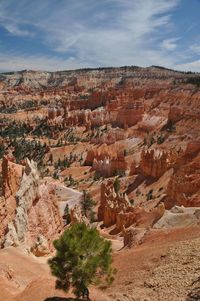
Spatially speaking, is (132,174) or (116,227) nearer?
(116,227)

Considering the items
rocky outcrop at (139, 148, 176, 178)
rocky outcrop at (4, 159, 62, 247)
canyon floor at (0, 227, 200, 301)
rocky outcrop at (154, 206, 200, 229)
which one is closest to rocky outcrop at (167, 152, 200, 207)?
rocky outcrop at (139, 148, 176, 178)

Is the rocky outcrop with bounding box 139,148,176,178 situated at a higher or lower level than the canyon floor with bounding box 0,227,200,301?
lower

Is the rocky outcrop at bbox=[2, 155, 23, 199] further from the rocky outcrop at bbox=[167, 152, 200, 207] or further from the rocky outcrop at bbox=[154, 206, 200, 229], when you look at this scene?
the rocky outcrop at bbox=[167, 152, 200, 207]

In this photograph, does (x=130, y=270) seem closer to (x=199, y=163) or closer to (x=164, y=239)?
(x=164, y=239)

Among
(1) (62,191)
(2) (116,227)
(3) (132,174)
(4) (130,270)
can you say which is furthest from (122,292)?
(3) (132,174)

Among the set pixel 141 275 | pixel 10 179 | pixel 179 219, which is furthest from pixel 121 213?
pixel 141 275

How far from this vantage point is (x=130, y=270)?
2117cm

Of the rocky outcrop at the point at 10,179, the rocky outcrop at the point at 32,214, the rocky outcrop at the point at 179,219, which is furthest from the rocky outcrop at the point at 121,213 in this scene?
the rocky outcrop at the point at 10,179

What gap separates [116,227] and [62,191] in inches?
953

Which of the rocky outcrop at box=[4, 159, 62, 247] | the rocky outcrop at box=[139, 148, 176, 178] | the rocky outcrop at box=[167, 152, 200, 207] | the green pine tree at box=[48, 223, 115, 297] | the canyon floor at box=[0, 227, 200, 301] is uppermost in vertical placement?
the green pine tree at box=[48, 223, 115, 297]

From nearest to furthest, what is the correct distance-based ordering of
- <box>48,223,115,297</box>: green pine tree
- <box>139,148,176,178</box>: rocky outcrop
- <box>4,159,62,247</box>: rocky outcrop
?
<box>48,223,115,297</box>: green pine tree < <box>4,159,62,247</box>: rocky outcrop < <box>139,148,176,178</box>: rocky outcrop

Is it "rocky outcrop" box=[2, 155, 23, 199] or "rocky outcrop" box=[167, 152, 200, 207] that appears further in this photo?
"rocky outcrop" box=[167, 152, 200, 207]

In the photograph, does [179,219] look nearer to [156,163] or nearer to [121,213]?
[121,213]

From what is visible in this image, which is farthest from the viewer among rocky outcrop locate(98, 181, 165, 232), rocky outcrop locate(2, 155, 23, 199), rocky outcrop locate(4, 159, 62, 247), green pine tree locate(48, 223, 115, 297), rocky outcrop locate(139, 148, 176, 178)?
rocky outcrop locate(139, 148, 176, 178)
